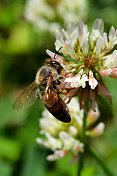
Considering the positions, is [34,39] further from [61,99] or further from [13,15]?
[61,99]

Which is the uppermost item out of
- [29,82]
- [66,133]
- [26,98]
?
[29,82]

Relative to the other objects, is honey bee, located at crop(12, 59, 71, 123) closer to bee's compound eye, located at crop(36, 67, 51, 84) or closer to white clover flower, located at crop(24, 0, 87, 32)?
bee's compound eye, located at crop(36, 67, 51, 84)

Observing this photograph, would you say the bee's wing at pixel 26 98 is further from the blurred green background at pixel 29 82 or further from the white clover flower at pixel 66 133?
the blurred green background at pixel 29 82

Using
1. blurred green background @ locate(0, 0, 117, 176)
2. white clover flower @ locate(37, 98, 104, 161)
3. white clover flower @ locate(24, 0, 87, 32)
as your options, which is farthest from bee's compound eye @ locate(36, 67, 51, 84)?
white clover flower @ locate(24, 0, 87, 32)

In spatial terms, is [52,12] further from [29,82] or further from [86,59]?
[86,59]

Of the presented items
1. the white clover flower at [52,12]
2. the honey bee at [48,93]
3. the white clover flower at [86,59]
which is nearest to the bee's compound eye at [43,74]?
the honey bee at [48,93]

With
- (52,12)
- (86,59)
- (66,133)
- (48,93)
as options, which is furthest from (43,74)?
(52,12)
